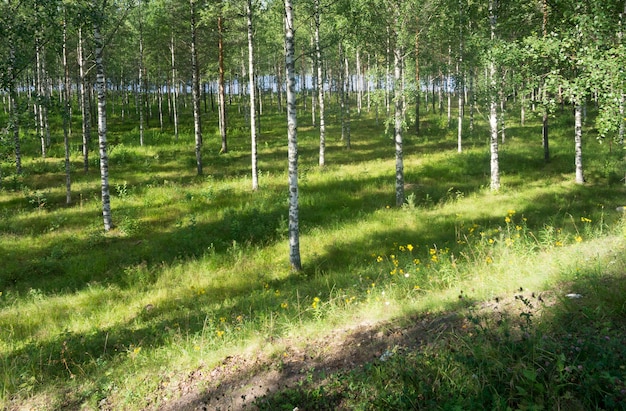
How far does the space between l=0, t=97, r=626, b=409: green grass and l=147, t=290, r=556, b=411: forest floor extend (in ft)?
0.52

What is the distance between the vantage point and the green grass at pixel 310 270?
134 inches

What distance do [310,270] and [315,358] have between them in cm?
577

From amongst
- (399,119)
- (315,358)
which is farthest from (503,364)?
(399,119)

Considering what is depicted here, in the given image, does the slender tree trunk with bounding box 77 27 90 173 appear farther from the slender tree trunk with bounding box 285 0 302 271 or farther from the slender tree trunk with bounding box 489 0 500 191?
the slender tree trunk with bounding box 489 0 500 191

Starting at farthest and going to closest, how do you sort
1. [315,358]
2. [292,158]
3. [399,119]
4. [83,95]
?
[83,95]
[399,119]
[292,158]
[315,358]

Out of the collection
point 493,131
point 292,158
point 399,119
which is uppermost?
point 399,119

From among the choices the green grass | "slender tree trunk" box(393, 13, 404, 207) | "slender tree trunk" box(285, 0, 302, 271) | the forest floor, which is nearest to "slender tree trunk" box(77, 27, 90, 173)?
the green grass

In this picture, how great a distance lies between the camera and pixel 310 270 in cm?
1027

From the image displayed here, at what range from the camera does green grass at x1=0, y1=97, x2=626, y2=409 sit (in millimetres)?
3414

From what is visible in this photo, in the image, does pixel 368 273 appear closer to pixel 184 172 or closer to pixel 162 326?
pixel 162 326

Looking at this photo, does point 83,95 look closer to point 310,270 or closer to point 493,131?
point 310,270

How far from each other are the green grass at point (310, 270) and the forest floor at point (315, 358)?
0.16 meters

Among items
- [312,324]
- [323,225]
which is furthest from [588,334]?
[323,225]

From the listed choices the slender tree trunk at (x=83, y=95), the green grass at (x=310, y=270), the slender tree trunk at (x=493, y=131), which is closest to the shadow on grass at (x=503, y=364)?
the green grass at (x=310, y=270)
